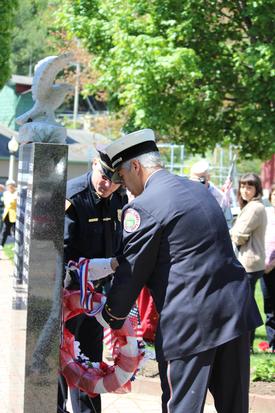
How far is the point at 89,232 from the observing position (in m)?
4.92

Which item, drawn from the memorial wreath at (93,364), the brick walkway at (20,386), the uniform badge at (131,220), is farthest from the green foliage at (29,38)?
the uniform badge at (131,220)

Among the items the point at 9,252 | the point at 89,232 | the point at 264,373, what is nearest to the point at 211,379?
the point at 89,232

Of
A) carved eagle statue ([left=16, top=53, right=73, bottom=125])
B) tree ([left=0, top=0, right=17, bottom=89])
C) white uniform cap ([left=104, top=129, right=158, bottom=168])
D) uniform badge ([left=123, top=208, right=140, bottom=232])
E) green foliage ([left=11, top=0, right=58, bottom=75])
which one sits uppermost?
green foliage ([left=11, top=0, right=58, bottom=75])

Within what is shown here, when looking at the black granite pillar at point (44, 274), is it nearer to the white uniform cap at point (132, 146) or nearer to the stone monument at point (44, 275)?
the stone monument at point (44, 275)

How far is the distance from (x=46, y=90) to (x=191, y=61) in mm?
2491

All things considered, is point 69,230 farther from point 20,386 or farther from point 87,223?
point 20,386

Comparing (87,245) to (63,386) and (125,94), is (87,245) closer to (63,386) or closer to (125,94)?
(63,386)

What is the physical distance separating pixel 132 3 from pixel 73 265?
9.52 m

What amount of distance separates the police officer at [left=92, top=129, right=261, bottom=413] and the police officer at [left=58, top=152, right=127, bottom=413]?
107 cm

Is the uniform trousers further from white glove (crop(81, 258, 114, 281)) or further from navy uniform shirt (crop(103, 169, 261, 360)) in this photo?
white glove (crop(81, 258, 114, 281))

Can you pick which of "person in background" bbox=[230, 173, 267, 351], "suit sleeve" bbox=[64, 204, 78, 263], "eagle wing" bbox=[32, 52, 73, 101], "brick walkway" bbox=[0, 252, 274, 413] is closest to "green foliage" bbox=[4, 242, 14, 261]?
"eagle wing" bbox=[32, 52, 73, 101]

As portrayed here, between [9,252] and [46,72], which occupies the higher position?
[46,72]

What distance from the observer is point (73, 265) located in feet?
14.4

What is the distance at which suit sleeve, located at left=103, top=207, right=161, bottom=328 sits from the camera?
3.62 metres
